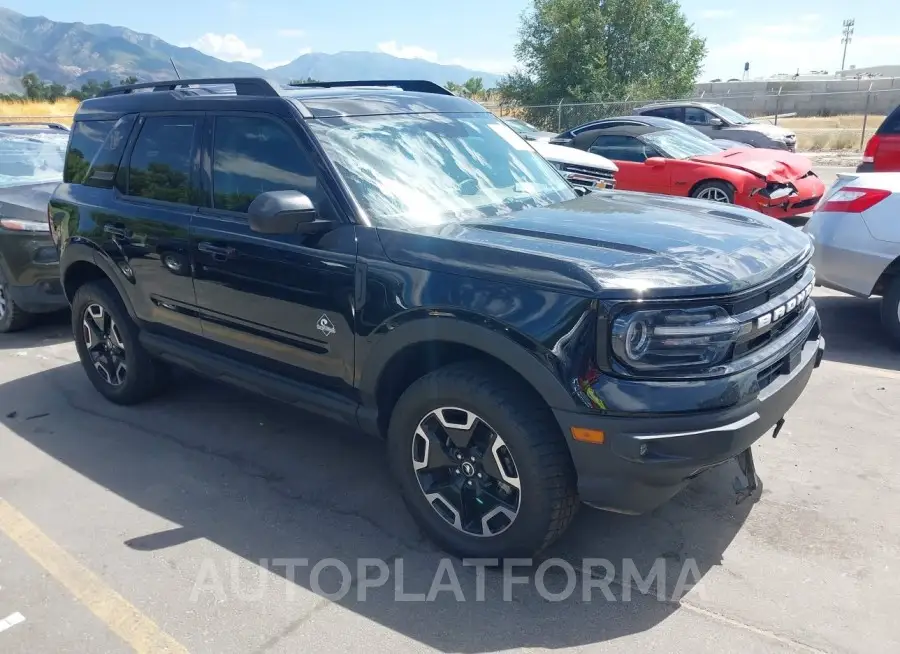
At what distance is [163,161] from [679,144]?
8432 mm

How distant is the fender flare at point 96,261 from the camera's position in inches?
183

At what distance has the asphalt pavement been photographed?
2.78 meters

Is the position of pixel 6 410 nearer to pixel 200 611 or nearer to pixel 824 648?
pixel 200 611

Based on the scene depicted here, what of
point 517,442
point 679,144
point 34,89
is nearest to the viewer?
point 517,442

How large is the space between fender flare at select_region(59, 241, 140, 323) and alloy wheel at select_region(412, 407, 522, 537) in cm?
244

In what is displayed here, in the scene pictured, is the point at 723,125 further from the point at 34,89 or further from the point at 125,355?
the point at 34,89

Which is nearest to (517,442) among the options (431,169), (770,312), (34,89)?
(770,312)

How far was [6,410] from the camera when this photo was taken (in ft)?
16.8

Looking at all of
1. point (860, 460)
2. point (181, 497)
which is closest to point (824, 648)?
point (860, 460)

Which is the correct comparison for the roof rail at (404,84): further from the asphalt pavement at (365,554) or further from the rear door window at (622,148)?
the rear door window at (622,148)

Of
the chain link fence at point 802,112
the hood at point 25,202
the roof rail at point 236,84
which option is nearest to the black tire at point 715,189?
the roof rail at point 236,84

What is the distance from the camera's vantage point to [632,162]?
10555 mm

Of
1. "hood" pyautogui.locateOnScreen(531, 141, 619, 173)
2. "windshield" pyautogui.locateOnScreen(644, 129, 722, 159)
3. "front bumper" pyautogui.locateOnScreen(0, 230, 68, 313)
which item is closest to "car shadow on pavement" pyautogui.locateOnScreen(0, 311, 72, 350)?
"front bumper" pyautogui.locateOnScreen(0, 230, 68, 313)

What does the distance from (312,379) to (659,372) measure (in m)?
1.75
